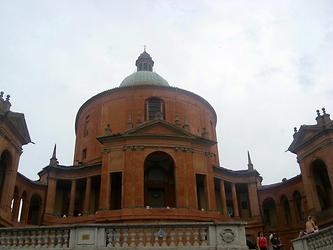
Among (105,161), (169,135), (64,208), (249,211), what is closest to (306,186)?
(249,211)

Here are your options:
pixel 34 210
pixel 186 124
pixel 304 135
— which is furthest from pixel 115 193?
pixel 304 135

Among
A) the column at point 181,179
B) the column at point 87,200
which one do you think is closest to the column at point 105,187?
the column at point 87,200

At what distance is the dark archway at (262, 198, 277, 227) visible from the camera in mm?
40531

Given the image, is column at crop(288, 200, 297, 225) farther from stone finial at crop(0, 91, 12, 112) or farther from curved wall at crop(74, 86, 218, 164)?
stone finial at crop(0, 91, 12, 112)

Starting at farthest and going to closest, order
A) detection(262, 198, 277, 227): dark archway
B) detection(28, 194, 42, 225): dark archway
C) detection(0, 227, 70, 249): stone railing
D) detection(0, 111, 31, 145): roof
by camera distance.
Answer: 1. detection(262, 198, 277, 227): dark archway
2. detection(28, 194, 42, 225): dark archway
3. detection(0, 111, 31, 145): roof
4. detection(0, 227, 70, 249): stone railing

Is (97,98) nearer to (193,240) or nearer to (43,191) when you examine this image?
(43,191)

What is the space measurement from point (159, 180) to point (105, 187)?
4.73 meters

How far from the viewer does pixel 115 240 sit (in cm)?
1220

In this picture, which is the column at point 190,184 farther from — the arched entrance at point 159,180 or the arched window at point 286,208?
the arched window at point 286,208

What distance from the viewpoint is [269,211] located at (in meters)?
41.7

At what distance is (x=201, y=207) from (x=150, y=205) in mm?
4101

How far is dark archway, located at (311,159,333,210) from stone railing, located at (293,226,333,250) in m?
17.4

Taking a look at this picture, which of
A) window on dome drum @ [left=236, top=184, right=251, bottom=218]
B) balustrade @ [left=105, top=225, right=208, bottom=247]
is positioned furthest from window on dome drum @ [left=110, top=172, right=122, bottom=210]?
balustrade @ [left=105, top=225, right=208, bottom=247]

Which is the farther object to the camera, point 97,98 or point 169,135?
point 97,98
